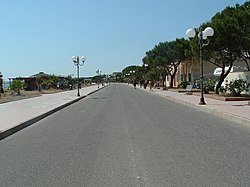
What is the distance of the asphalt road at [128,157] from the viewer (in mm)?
6465

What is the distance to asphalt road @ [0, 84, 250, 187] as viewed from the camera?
21.2 feet

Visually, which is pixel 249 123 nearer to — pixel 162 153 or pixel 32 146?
pixel 162 153

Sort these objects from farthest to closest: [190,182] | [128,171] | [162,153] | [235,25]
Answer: [235,25], [162,153], [128,171], [190,182]

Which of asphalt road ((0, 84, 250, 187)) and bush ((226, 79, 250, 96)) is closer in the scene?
asphalt road ((0, 84, 250, 187))

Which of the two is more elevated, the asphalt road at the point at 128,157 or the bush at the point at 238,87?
the bush at the point at 238,87

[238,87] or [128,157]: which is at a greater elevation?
[238,87]

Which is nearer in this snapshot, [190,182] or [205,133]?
[190,182]

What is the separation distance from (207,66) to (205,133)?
54.5 m

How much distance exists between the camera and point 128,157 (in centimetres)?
836

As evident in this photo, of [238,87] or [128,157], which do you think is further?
[238,87]

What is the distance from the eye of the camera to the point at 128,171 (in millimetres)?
7047

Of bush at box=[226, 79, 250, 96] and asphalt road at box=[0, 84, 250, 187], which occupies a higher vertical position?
bush at box=[226, 79, 250, 96]

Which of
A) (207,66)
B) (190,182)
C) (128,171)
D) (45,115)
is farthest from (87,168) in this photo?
(207,66)

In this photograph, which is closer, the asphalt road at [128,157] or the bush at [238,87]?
the asphalt road at [128,157]
